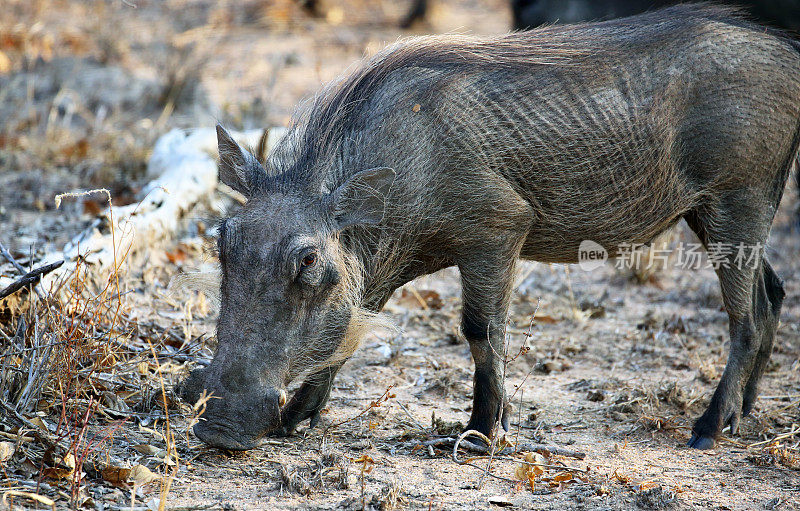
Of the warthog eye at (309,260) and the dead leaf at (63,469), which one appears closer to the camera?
the dead leaf at (63,469)

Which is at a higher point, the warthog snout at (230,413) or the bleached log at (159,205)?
the bleached log at (159,205)

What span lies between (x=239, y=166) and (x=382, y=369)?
1488 millimetres

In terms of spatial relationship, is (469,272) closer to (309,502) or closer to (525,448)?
(525,448)

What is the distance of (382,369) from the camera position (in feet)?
14.0

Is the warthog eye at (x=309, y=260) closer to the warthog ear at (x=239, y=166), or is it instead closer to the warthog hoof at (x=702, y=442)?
the warthog ear at (x=239, y=166)

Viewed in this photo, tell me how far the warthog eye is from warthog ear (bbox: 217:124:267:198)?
400 mm

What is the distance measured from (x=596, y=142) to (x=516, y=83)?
1.44 ft

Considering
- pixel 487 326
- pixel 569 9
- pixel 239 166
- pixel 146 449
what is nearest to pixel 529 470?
pixel 487 326

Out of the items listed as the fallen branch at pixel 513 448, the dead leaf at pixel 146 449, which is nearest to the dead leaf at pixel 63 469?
the dead leaf at pixel 146 449

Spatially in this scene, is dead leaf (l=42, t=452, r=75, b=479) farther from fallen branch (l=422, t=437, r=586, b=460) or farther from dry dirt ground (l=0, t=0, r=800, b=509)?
fallen branch (l=422, t=437, r=586, b=460)

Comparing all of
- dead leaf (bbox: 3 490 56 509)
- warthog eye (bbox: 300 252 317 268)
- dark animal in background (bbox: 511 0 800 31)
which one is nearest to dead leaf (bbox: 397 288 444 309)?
warthog eye (bbox: 300 252 317 268)

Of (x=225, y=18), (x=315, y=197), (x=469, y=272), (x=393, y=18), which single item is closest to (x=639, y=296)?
(x=469, y=272)

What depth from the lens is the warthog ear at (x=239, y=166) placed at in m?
3.18

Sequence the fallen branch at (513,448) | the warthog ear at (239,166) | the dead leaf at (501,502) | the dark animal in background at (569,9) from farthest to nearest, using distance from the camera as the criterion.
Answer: the dark animal in background at (569,9), the fallen branch at (513,448), the warthog ear at (239,166), the dead leaf at (501,502)
